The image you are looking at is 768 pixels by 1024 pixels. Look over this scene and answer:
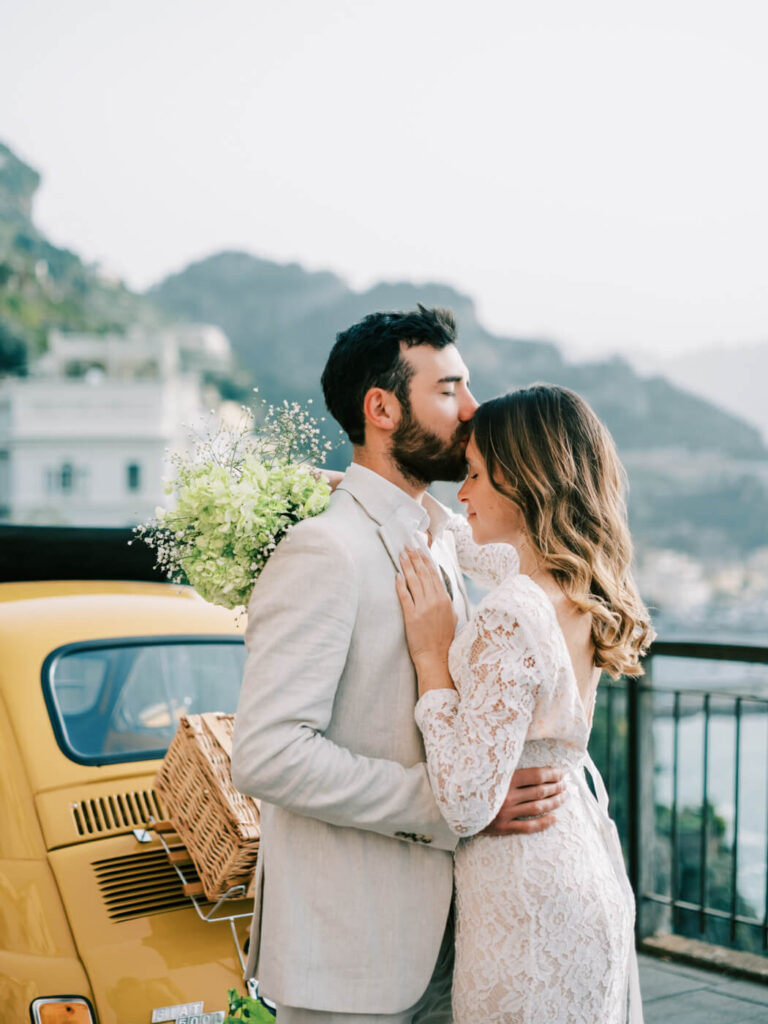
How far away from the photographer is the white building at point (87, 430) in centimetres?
8556

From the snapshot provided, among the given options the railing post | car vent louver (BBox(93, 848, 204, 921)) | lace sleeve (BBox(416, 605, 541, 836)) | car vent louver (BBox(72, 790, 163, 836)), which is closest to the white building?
the railing post

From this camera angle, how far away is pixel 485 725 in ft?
6.67

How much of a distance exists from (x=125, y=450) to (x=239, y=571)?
292ft

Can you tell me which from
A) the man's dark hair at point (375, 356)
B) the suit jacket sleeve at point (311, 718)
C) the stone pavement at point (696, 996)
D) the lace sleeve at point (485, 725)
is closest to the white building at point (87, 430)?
the stone pavement at point (696, 996)

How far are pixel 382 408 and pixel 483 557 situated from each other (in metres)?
0.77

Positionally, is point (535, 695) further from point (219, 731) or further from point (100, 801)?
point (100, 801)

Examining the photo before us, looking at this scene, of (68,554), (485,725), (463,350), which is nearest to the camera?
(485,725)

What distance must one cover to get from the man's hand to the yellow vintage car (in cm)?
99

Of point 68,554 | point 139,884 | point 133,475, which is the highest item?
point 133,475

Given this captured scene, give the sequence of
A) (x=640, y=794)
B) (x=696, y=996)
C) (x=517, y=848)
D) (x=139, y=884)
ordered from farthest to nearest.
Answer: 1. (x=640, y=794)
2. (x=696, y=996)
3. (x=139, y=884)
4. (x=517, y=848)

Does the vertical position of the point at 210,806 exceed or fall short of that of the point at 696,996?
it exceeds it

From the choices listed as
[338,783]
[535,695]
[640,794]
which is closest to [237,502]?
[338,783]

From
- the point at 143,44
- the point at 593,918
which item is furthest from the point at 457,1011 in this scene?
the point at 143,44

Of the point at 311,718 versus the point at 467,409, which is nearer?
the point at 311,718
